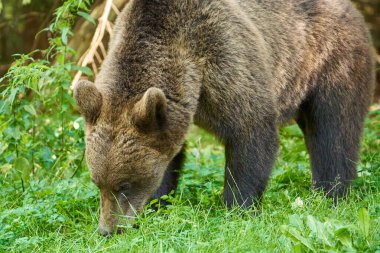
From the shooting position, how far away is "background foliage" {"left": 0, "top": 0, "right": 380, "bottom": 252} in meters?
5.07

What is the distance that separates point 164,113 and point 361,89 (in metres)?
2.78

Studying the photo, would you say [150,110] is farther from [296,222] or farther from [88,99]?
[296,222]

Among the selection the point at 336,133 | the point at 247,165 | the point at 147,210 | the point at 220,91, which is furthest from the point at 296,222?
the point at 336,133

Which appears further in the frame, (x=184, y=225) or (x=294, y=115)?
(x=294, y=115)

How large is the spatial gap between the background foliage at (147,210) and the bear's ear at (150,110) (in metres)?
0.71

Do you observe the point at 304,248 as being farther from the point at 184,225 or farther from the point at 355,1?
the point at 355,1

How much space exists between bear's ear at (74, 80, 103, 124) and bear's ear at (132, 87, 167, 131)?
33 centimetres

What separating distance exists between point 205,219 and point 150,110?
1.00 meters

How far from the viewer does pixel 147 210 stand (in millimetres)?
6031

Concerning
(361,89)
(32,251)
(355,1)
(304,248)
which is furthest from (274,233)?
(355,1)

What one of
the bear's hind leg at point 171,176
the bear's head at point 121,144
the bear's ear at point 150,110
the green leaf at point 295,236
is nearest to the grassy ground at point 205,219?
the green leaf at point 295,236

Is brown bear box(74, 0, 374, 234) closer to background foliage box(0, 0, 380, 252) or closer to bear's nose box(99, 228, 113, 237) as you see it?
bear's nose box(99, 228, 113, 237)

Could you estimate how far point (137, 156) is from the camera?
19.5 ft

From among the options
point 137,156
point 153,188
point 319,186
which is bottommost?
point 319,186
